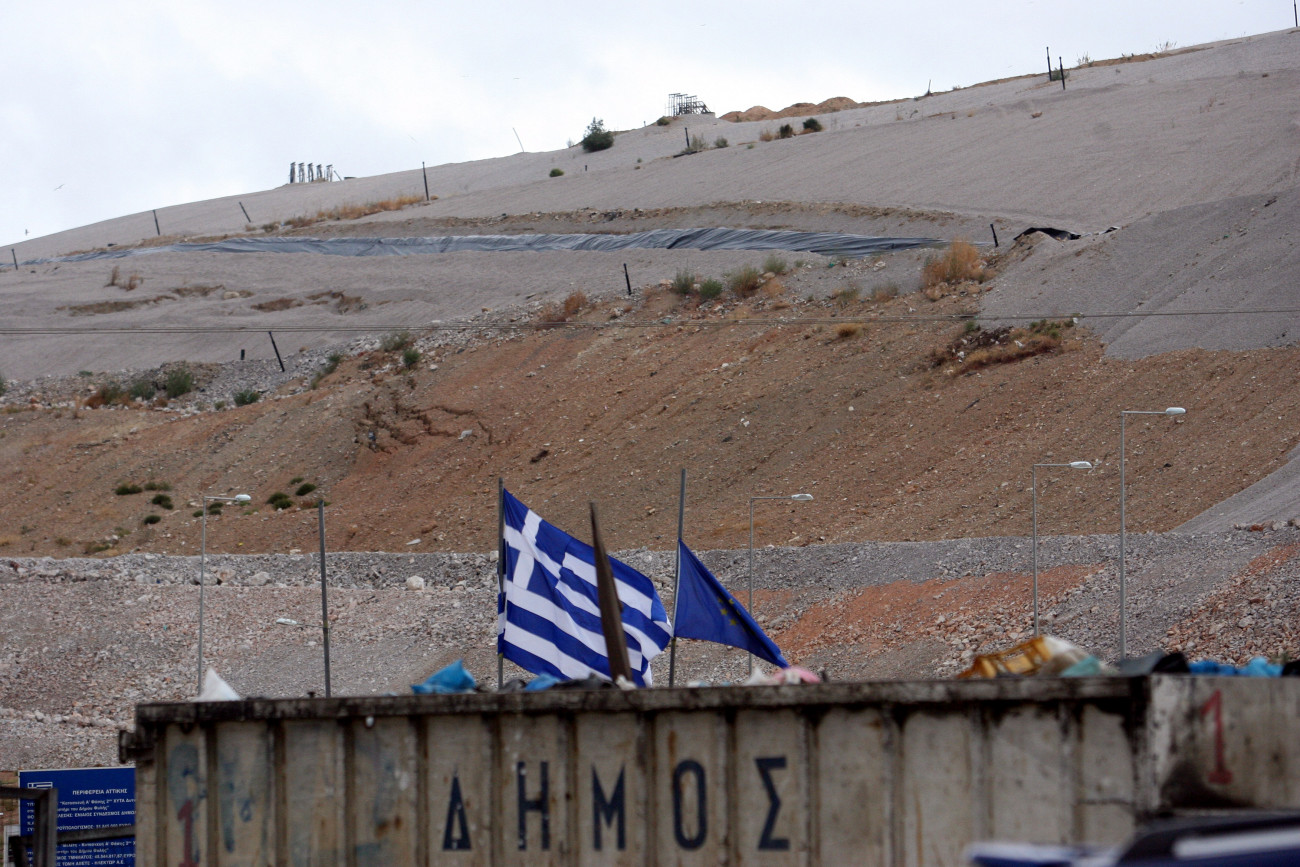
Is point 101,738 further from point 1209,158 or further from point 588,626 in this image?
point 1209,158

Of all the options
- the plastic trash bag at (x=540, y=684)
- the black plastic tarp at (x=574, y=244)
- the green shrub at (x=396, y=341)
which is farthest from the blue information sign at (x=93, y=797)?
the black plastic tarp at (x=574, y=244)

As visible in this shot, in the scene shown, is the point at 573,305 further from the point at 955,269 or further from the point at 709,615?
the point at 709,615

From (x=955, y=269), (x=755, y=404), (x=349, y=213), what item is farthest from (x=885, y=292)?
(x=349, y=213)

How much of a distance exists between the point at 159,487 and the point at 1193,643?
3675 centimetres

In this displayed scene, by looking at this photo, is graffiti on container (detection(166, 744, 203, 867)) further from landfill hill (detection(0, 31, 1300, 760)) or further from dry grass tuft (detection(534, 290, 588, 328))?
dry grass tuft (detection(534, 290, 588, 328))

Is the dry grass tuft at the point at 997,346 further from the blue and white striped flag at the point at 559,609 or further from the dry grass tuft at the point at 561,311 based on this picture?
the blue and white striped flag at the point at 559,609

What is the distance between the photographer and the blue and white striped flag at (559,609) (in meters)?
13.1

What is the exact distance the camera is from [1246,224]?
45781 millimetres

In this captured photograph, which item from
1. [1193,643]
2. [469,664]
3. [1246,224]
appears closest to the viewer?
[1193,643]

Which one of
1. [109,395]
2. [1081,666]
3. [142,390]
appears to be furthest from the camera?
[142,390]

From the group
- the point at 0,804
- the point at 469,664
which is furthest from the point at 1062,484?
the point at 0,804

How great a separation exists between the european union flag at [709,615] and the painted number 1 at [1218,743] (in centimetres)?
724

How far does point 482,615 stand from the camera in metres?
30.5

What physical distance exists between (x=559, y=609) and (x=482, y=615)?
17.7m
